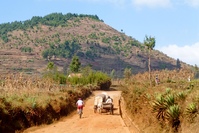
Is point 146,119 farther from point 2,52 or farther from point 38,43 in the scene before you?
point 38,43

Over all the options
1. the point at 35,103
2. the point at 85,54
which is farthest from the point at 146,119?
the point at 85,54

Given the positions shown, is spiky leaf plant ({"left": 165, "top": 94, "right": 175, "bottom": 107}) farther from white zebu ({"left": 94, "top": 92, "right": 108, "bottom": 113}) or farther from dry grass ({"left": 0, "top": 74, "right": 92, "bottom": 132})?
white zebu ({"left": 94, "top": 92, "right": 108, "bottom": 113})

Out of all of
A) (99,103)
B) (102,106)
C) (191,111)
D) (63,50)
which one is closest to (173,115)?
(191,111)

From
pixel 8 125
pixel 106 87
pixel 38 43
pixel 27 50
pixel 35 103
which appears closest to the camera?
pixel 8 125

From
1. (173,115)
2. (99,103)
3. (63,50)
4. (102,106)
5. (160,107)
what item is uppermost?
(63,50)

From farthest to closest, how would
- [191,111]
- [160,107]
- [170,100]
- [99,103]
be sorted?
[99,103]
[160,107]
[170,100]
[191,111]

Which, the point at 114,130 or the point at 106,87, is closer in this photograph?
the point at 114,130

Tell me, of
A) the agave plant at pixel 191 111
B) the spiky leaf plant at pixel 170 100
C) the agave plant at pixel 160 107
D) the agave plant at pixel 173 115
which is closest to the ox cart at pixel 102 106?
the agave plant at pixel 160 107

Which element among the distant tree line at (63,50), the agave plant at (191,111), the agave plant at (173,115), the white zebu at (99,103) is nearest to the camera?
the agave plant at (191,111)

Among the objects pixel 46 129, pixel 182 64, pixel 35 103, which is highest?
pixel 182 64

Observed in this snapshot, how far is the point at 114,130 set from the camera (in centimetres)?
2236

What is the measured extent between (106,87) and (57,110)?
48.5 meters

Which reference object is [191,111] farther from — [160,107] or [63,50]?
[63,50]

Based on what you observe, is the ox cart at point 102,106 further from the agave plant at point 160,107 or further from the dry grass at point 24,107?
the agave plant at point 160,107
